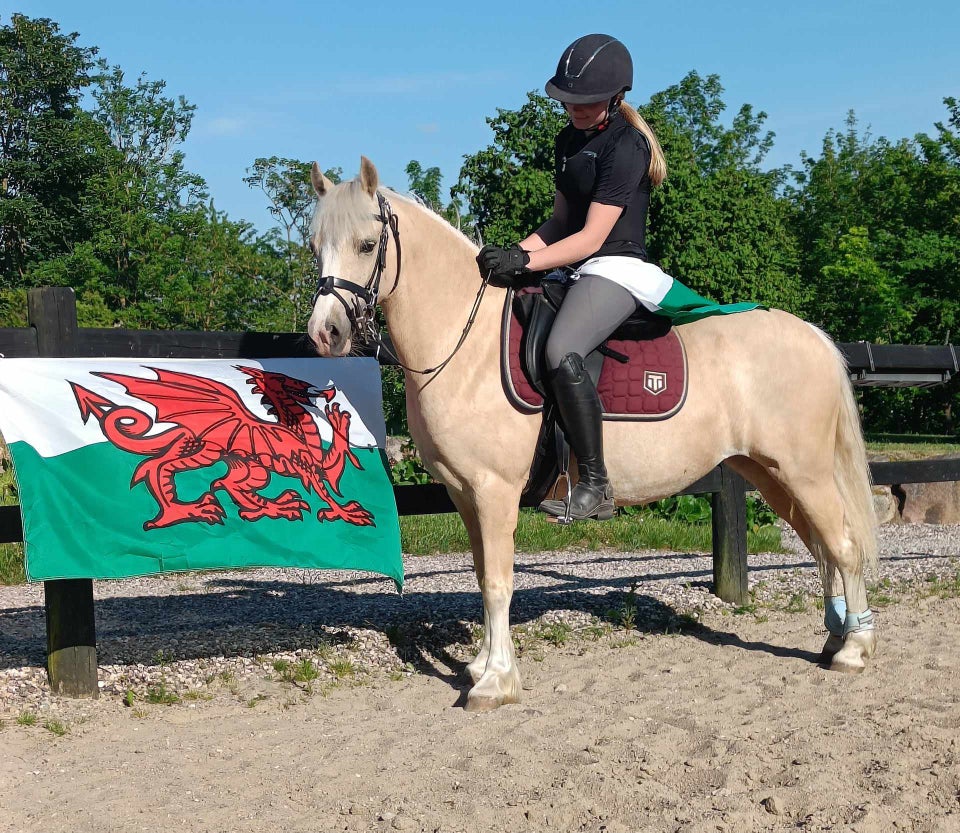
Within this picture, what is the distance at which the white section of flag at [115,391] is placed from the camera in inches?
181

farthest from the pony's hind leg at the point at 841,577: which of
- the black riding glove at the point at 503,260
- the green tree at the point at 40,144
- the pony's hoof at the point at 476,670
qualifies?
the green tree at the point at 40,144

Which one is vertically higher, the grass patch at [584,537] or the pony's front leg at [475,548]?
the pony's front leg at [475,548]

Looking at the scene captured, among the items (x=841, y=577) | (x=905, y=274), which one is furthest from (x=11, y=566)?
(x=905, y=274)

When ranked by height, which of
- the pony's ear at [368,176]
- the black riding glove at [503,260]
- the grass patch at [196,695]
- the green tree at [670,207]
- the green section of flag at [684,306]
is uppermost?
the green tree at [670,207]

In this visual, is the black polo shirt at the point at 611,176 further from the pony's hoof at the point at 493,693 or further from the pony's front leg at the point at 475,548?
the pony's hoof at the point at 493,693

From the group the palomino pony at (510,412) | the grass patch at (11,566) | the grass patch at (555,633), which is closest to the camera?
the palomino pony at (510,412)

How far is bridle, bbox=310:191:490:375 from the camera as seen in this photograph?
4312 millimetres

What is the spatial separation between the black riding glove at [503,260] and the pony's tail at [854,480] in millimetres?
1971

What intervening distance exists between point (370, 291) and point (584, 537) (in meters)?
6.94

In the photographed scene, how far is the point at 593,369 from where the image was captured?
492cm

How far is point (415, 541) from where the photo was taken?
418 inches

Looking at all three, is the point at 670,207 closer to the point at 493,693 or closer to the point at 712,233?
the point at 712,233

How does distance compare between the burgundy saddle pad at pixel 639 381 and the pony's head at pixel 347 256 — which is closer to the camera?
the pony's head at pixel 347 256

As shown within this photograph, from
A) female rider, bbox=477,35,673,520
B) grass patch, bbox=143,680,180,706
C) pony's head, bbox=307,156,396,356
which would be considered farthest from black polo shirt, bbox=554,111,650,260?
grass patch, bbox=143,680,180,706
